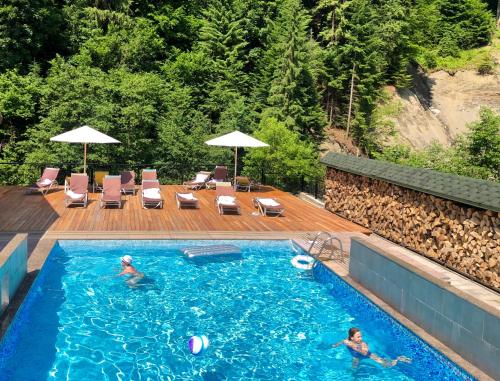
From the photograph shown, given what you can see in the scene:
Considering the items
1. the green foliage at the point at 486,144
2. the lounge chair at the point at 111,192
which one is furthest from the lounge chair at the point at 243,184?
the green foliage at the point at 486,144

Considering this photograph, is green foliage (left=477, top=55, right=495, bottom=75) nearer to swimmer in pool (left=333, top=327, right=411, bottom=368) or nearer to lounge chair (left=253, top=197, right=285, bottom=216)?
lounge chair (left=253, top=197, right=285, bottom=216)

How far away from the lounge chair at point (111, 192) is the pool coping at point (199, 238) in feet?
9.04

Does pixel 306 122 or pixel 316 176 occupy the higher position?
pixel 306 122

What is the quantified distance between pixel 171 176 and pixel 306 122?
11490 millimetres

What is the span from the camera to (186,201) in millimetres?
14039

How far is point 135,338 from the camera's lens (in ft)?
22.8

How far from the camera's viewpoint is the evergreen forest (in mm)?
20742

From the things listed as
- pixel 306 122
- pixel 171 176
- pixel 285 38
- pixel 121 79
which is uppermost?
pixel 285 38

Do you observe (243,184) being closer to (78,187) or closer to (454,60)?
(78,187)

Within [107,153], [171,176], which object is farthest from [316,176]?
[107,153]

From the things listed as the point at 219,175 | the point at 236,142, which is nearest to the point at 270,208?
the point at 236,142

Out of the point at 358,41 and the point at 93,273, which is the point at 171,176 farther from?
the point at 358,41

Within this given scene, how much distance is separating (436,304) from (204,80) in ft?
87.5

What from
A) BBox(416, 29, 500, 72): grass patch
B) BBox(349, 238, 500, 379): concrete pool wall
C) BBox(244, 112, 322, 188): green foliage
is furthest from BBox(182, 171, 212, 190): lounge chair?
BBox(416, 29, 500, 72): grass patch
